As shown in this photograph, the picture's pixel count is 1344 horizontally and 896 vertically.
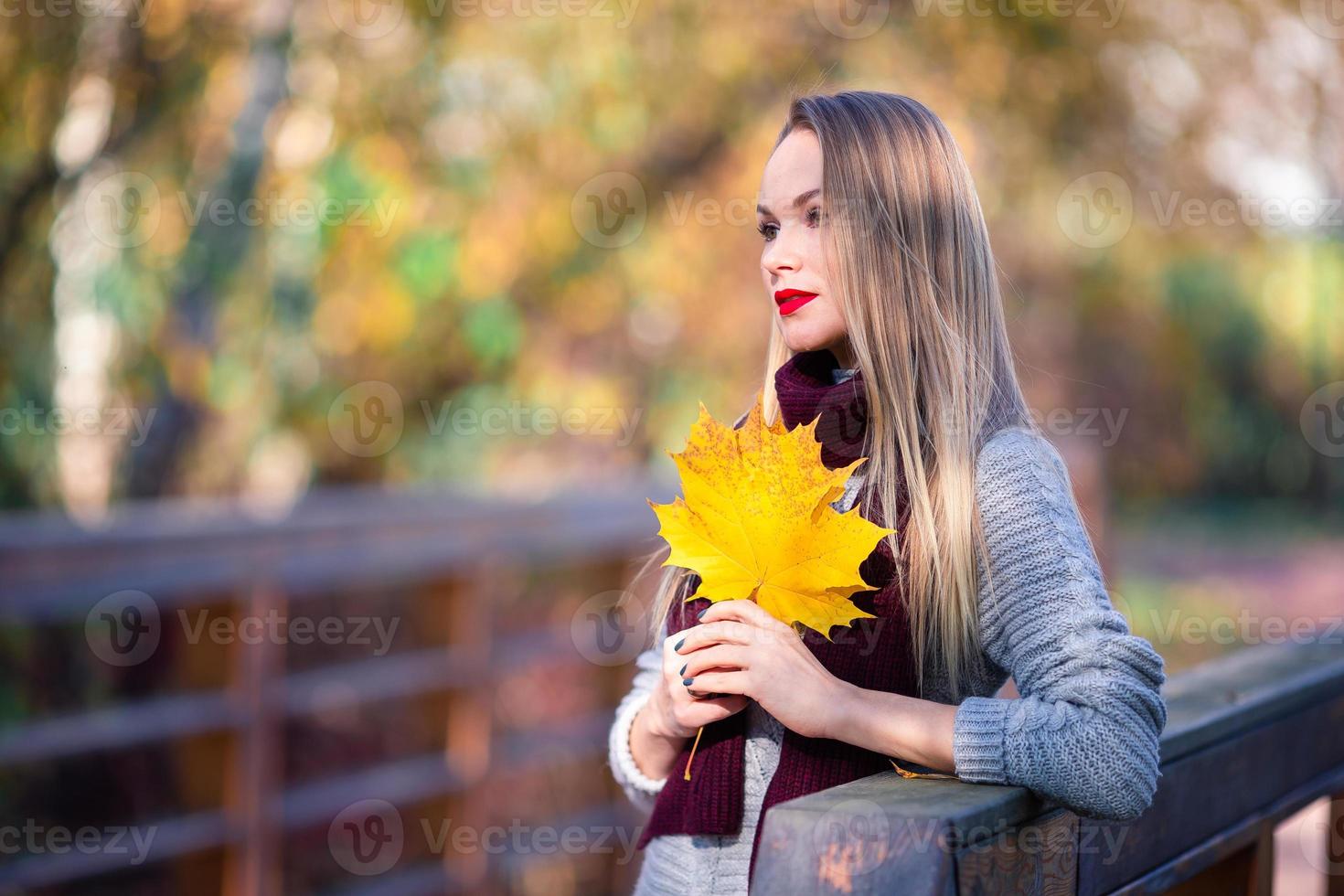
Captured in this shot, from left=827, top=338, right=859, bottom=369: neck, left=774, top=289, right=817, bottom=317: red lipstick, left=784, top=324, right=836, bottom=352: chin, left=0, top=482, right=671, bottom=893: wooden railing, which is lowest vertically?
left=0, top=482, right=671, bottom=893: wooden railing

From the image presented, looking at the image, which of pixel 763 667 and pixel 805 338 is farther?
pixel 805 338

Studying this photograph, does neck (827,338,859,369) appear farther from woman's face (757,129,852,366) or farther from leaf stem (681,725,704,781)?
leaf stem (681,725,704,781)

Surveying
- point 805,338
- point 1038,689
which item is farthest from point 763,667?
point 805,338

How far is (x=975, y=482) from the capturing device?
1.12 metres

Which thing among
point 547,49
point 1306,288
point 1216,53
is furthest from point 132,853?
point 1306,288

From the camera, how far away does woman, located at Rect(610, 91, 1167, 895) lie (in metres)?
1.01

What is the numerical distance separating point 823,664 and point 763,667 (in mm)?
105

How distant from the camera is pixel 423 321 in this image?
4.90 m

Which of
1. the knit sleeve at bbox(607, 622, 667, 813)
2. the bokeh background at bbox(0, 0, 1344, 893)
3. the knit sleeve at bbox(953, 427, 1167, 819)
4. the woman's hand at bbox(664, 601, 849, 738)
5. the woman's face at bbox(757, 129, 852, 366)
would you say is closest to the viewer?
the knit sleeve at bbox(953, 427, 1167, 819)

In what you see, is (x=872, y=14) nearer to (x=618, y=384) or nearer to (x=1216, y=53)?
(x=1216, y=53)

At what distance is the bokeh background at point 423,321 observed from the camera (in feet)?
9.95

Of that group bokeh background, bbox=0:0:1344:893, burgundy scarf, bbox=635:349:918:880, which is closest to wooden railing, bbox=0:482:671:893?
bokeh background, bbox=0:0:1344:893

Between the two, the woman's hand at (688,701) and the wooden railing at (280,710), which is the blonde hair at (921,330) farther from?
the wooden railing at (280,710)

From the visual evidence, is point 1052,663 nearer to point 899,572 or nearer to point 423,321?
point 899,572
